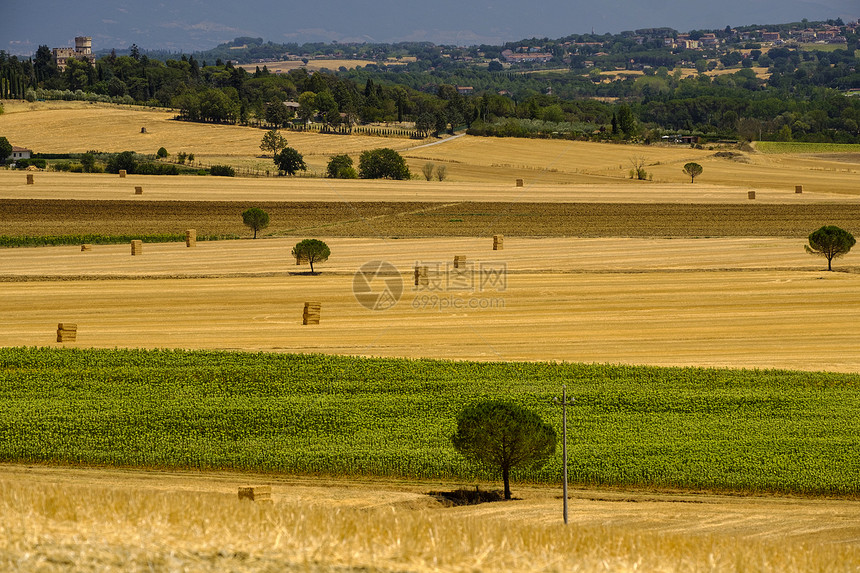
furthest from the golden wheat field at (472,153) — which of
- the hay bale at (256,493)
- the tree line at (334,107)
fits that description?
the hay bale at (256,493)

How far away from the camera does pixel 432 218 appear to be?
72125 millimetres

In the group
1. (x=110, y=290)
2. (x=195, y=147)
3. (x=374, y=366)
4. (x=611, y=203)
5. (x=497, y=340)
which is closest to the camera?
(x=374, y=366)

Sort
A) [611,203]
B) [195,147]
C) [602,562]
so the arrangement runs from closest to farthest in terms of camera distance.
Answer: [602,562] → [611,203] → [195,147]

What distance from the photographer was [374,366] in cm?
3534

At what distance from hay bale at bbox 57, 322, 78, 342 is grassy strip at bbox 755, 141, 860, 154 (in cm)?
11489

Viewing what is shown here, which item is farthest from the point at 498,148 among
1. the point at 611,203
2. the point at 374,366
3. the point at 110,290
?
the point at 374,366

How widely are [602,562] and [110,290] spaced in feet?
126

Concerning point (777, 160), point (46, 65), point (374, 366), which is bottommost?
point (374, 366)

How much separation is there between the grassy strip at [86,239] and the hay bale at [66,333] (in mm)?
24570

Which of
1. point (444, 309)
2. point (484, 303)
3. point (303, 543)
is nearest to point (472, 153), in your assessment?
point (484, 303)

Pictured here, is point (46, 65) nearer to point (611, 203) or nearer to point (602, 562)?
point (611, 203)

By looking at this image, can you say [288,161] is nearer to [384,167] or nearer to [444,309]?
[384,167]

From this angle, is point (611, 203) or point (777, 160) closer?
point (611, 203)

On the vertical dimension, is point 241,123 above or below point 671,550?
above
